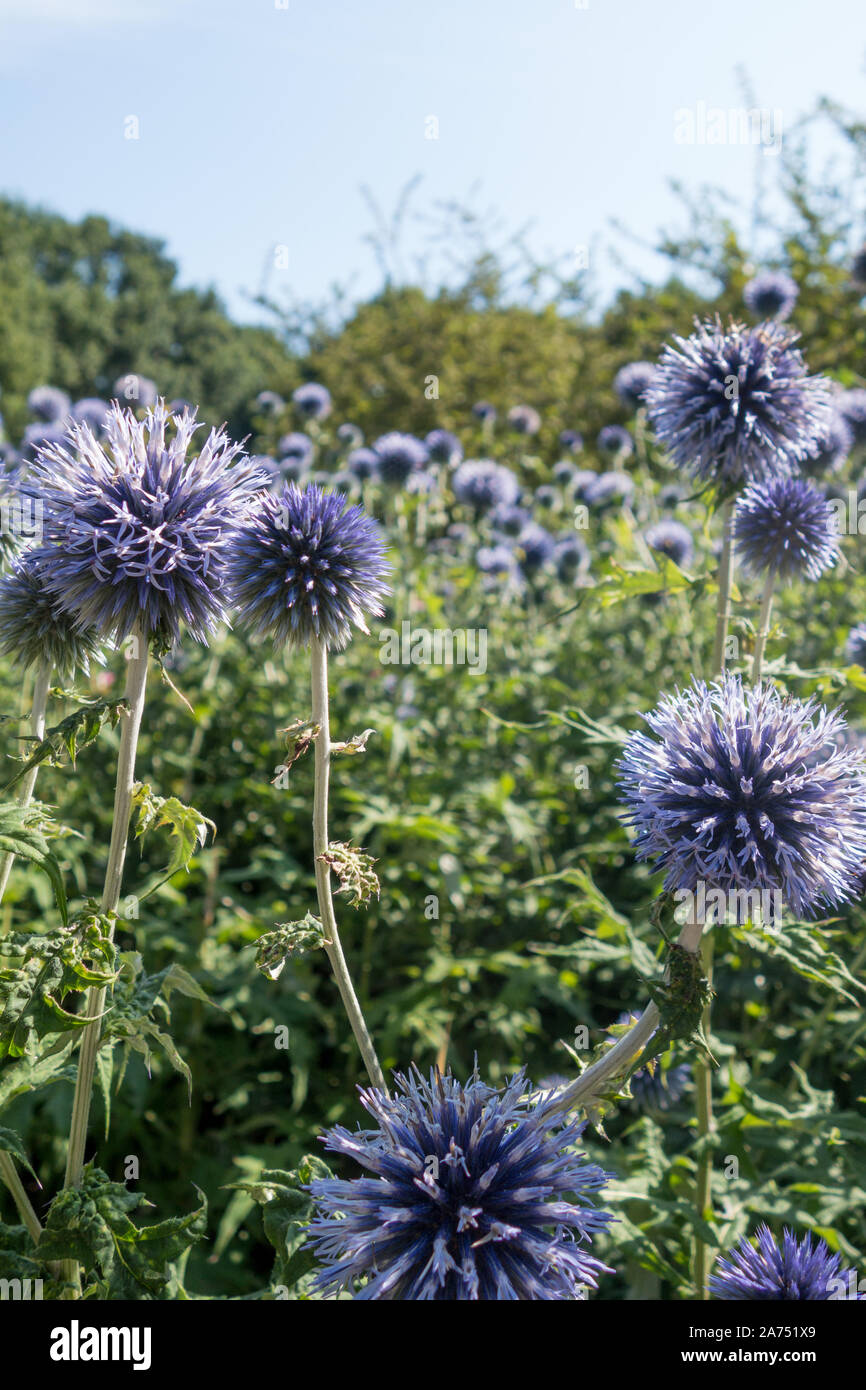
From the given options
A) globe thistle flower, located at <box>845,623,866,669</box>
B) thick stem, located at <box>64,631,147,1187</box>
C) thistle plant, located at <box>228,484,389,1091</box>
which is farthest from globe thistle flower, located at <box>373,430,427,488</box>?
thick stem, located at <box>64,631,147,1187</box>

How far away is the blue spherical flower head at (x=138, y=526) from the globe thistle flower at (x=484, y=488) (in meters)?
4.74

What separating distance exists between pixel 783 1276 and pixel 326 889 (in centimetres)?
101

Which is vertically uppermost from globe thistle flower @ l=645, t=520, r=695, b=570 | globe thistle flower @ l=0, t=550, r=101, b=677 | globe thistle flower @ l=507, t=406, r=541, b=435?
globe thistle flower @ l=507, t=406, r=541, b=435

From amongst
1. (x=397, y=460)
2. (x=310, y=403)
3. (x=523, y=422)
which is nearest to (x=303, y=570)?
(x=397, y=460)

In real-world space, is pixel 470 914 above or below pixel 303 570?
below

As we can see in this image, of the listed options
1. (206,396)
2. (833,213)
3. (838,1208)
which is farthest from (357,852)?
(206,396)

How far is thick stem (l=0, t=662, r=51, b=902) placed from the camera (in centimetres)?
201

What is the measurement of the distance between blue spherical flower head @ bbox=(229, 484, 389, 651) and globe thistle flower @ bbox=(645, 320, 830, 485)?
1.07 m

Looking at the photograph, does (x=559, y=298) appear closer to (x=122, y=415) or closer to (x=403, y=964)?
(x=403, y=964)

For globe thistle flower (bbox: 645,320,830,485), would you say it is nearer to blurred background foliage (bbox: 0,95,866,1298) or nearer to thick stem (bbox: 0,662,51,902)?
blurred background foliage (bbox: 0,95,866,1298)

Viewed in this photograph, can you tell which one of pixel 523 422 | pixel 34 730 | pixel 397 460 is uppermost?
pixel 523 422

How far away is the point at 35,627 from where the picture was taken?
2.18m

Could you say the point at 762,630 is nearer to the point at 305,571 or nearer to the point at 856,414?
the point at 305,571
